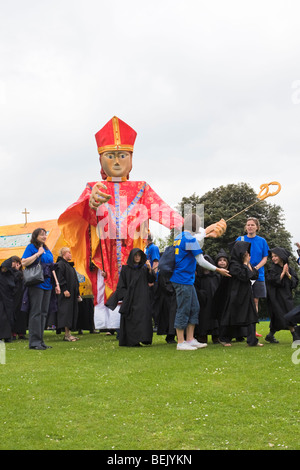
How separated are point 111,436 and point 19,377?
2.47 metres

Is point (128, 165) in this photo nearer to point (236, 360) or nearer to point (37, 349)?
point (37, 349)

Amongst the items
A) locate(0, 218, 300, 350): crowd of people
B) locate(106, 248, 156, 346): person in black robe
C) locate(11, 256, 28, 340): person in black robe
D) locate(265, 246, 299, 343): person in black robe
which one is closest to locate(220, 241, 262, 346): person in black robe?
locate(0, 218, 300, 350): crowd of people

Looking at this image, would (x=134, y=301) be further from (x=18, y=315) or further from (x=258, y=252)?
(x=18, y=315)

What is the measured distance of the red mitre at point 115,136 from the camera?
1195 centimetres

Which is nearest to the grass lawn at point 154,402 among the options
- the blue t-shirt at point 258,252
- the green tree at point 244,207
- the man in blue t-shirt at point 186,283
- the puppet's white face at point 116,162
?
the man in blue t-shirt at point 186,283

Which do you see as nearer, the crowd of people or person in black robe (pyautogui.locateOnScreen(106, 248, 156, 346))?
the crowd of people

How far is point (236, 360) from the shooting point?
7.41m

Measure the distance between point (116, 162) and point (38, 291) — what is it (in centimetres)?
352

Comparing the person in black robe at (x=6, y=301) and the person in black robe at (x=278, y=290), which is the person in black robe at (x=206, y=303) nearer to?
the person in black robe at (x=278, y=290)

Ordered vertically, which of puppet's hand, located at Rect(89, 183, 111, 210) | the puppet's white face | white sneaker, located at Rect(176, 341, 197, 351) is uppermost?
the puppet's white face

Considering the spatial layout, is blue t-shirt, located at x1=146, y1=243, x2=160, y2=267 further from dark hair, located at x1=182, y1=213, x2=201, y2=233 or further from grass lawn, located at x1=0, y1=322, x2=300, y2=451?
grass lawn, located at x1=0, y1=322, x2=300, y2=451

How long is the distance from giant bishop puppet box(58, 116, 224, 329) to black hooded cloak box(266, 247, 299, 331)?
2046 millimetres

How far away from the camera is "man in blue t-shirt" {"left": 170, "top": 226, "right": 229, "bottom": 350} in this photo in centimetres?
885

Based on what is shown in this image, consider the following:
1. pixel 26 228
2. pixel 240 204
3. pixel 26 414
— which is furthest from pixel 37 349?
pixel 240 204
